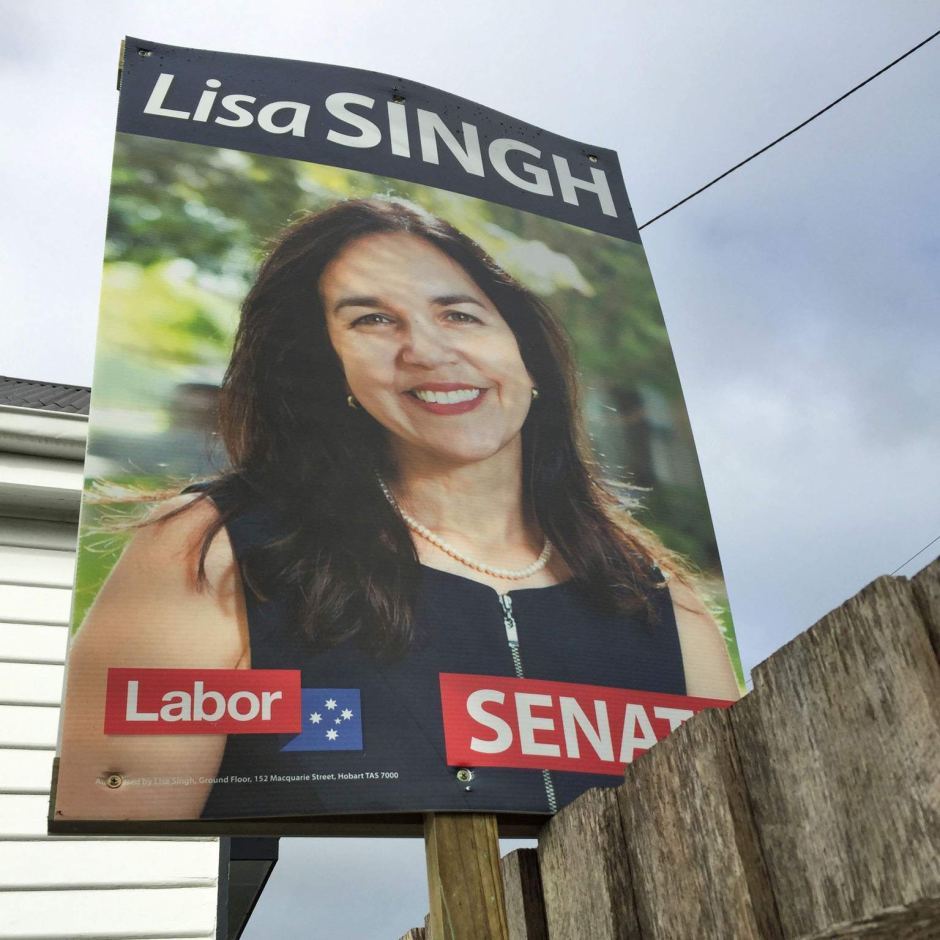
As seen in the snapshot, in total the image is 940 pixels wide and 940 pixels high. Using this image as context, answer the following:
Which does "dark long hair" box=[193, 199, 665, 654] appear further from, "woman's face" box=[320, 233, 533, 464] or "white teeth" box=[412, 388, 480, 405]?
"white teeth" box=[412, 388, 480, 405]

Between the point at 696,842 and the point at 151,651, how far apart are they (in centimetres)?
130

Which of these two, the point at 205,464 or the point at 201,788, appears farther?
the point at 205,464

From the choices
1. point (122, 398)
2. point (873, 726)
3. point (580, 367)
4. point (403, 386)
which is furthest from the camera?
point (580, 367)

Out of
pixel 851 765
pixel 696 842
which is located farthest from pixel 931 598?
pixel 696 842

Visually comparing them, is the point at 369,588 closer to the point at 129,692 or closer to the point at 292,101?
the point at 129,692

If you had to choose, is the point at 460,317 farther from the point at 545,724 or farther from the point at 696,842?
the point at 696,842

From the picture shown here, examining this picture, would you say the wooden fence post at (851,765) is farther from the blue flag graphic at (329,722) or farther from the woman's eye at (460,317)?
the woman's eye at (460,317)

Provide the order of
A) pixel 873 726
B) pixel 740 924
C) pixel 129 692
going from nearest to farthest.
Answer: pixel 873 726 → pixel 740 924 → pixel 129 692

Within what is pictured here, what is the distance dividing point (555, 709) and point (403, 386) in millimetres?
1051

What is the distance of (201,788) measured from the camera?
221 centimetres

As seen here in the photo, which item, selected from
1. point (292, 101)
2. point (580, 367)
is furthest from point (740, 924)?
point (292, 101)

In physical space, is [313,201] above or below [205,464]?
above

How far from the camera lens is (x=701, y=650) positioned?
3.02 meters

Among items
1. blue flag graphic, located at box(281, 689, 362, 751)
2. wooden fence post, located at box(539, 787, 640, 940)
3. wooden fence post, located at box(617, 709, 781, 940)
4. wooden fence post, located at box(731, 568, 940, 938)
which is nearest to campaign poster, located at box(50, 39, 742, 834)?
blue flag graphic, located at box(281, 689, 362, 751)
